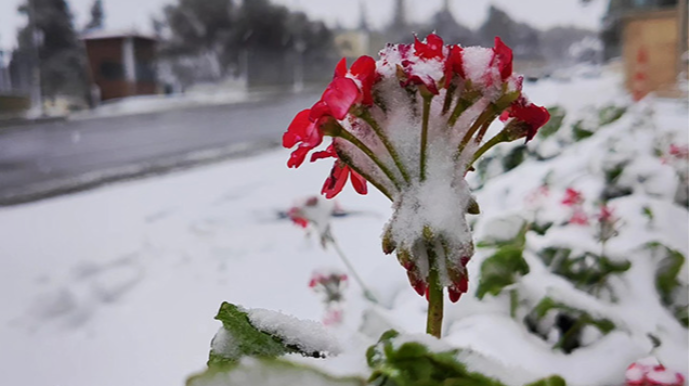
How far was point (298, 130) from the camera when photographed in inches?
9.1

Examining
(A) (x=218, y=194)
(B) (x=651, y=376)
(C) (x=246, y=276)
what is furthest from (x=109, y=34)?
(B) (x=651, y=376)

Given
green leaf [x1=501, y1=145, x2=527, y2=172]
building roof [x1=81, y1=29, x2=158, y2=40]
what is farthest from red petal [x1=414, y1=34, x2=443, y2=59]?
building roof [x1=81, y1=29, x2=158, y2=40]

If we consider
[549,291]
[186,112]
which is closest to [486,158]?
[549,291]

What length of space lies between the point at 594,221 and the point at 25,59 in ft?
11.0

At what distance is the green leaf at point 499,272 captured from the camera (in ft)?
2.04

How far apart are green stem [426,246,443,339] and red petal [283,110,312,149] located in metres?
0.07

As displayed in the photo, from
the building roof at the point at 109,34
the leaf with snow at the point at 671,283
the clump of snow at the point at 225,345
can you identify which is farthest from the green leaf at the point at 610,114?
the building roof at the point at 109,34

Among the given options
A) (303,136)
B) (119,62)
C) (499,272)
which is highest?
(303,136)

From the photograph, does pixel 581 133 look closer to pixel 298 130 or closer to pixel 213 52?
pixel 298 130

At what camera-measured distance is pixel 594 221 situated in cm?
93

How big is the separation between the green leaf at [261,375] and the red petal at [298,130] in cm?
11

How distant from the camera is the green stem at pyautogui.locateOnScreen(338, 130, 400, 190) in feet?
0.72

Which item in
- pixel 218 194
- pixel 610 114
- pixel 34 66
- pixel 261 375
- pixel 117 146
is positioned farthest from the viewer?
pixel 117 146

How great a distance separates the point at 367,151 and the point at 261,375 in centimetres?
12
